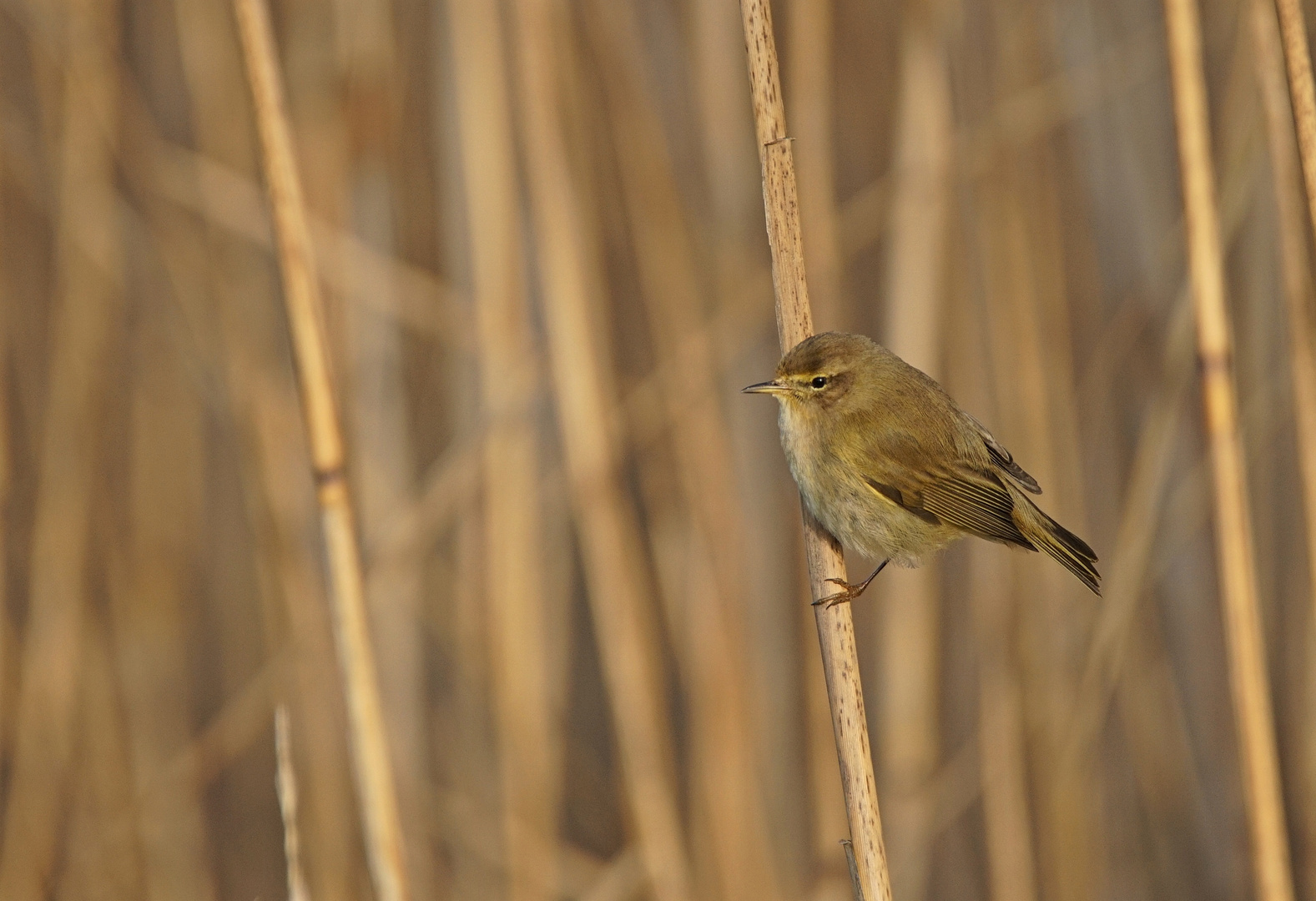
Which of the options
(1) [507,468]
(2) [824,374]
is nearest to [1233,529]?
(2) [824,374]

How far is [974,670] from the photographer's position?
9.48 ft

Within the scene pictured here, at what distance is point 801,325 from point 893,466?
43cm

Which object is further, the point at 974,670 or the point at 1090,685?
the point at 974,670

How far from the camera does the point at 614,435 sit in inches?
90.0

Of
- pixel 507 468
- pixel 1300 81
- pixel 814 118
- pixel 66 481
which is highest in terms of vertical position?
pixel 814 118

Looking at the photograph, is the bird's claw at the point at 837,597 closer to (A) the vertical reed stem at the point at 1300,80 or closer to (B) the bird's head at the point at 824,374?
(B) the bird's head at the point at 824,374

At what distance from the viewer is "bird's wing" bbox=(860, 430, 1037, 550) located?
187 cm

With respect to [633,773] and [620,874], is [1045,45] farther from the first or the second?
[620,874]

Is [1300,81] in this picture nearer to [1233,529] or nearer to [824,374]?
[1233,529]

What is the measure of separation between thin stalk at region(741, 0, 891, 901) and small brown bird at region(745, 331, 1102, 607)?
275 millimetres

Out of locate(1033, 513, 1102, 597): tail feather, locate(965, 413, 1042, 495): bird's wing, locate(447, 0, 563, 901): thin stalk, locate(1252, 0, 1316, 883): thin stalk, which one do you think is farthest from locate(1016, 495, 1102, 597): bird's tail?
locate(447, 0, 563, 901): thin stalk

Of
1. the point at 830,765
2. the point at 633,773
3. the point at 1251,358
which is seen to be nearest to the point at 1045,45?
the point at 1251,358

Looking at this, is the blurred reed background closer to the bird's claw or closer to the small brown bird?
the small brown bird

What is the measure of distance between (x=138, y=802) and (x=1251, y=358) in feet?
7.50
